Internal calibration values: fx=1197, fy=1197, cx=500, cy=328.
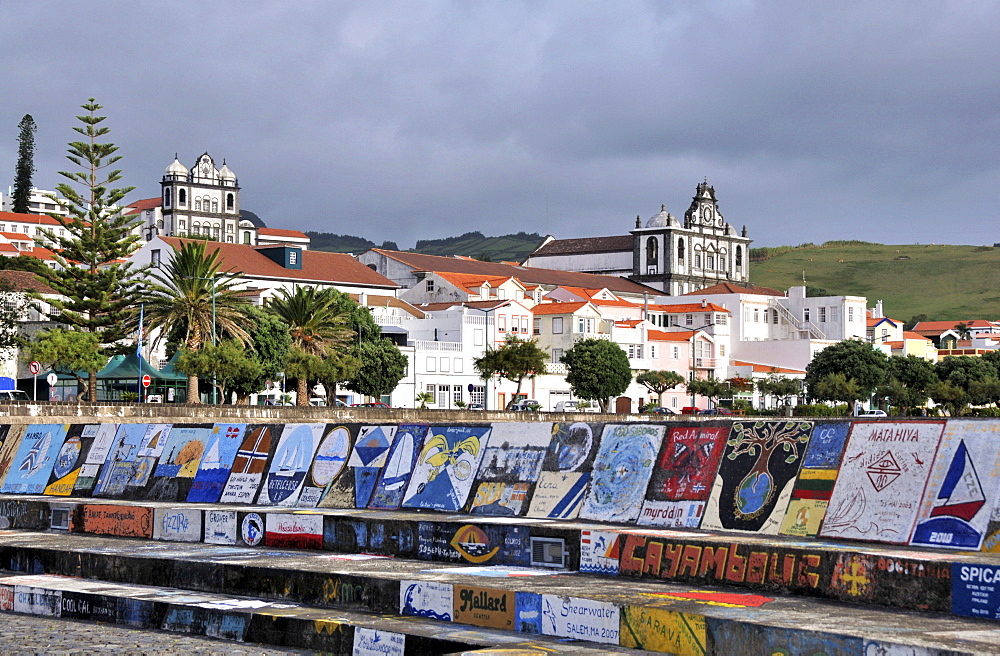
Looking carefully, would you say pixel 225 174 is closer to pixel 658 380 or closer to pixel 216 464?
pixel 658 380

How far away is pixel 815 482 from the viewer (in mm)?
14453

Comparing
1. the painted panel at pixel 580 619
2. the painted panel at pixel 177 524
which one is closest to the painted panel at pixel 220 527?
the painted panel at pixel 177 524

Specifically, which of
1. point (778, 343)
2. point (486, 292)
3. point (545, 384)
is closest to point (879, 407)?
point (778, 343)

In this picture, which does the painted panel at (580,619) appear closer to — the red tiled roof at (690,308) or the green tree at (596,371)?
the green tree at (596,371)

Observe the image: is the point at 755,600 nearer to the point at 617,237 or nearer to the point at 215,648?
the point at 215,648

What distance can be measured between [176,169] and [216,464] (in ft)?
547

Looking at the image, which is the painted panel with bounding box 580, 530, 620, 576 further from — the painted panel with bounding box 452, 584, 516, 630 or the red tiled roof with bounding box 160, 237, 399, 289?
the red tiled roof with bounding box 160, 237, 399, 289

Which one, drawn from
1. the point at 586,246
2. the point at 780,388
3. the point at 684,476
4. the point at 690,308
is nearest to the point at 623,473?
the point at 684,476

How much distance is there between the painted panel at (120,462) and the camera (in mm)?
24094

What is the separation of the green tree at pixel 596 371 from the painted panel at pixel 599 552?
74111 millimetres

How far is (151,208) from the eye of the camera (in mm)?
192750

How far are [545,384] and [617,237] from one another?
7529cm

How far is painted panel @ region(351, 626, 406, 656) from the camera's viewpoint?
38.7 ft

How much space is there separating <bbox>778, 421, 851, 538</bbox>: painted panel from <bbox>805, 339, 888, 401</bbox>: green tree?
266 ft
